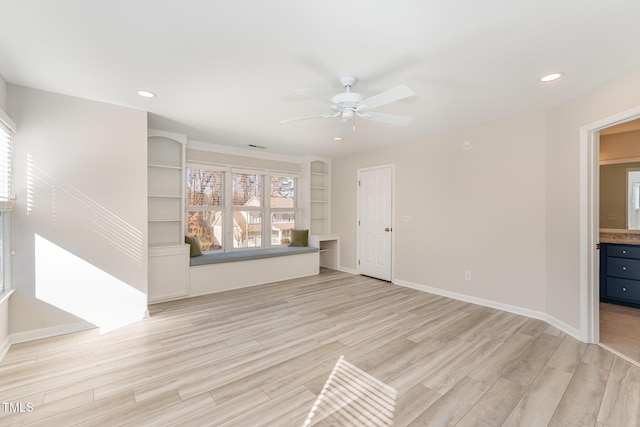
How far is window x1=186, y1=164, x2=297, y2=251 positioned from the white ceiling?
1.97 metres

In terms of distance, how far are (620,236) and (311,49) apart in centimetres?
498

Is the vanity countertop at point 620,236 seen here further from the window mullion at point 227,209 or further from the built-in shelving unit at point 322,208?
the window mullion at point 227,209

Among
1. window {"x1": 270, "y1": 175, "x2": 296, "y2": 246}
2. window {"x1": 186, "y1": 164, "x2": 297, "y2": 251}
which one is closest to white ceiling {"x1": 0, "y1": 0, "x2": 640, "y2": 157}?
window {"x1": 186, "y1": 164, "x2": 297, "y2": 251}

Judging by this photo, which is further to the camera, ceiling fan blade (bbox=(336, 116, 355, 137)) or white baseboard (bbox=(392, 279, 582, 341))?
white baseboard (bbox=(392, 279, 582, 341))

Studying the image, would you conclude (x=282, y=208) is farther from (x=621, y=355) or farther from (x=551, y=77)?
(x=621, y=355)

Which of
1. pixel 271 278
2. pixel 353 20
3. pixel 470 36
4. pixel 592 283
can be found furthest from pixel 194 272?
pixel 592 283

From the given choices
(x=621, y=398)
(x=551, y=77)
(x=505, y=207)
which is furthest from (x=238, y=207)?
(x=621, y=398)

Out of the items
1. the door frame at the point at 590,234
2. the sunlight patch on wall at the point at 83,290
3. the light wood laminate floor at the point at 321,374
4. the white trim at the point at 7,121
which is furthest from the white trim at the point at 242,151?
the door frame at the point at 590,234

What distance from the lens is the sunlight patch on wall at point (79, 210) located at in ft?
8.94

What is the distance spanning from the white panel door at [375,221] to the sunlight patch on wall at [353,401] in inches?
121

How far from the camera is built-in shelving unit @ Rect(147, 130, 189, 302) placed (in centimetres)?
388

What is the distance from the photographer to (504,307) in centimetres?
359

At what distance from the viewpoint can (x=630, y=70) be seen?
2316 mm

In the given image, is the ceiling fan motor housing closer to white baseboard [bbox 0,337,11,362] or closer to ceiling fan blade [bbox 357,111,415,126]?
ceiling fan blade [bbox 357,111,415,126]
